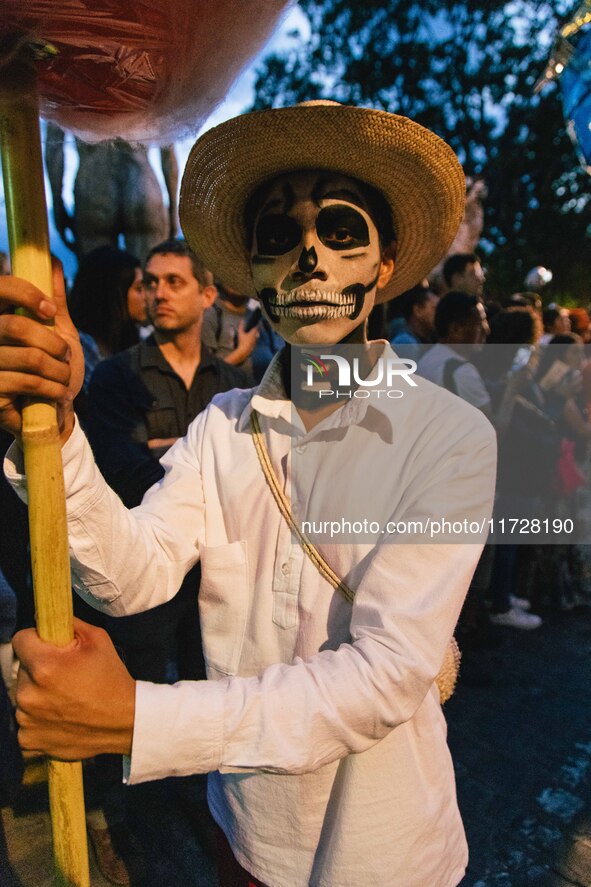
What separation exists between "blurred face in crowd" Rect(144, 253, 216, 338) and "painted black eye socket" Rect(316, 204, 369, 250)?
66.7 inches

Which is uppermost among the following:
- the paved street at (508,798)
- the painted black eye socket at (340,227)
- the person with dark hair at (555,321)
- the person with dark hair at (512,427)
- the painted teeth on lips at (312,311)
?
the painted black eye socket at (340,227)

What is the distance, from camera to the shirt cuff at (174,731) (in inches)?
35.3

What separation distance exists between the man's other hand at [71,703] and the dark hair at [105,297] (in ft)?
9.21

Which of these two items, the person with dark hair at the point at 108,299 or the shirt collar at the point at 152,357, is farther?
the person with dark hair at the point at 108,299

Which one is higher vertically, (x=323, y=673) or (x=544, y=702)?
(x=323, y=673)

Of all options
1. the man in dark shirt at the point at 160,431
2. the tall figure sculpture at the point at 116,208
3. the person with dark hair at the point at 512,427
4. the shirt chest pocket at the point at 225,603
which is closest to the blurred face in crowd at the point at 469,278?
the person with dark hair at the point at 512,427

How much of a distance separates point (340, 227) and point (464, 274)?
3892mm

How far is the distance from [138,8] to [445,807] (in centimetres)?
152

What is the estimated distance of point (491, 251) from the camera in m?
24.0

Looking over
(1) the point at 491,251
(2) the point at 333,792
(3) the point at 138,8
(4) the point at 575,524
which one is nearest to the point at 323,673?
(2) the point at 333,792

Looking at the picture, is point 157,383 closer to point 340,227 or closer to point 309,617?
point 340,227

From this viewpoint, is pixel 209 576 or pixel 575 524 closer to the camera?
pixel 209 576

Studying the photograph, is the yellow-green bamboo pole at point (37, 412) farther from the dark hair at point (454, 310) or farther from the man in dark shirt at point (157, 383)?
the dark hair at point (454, 310)

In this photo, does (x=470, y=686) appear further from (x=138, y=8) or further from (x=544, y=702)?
(x=138, y=8)
